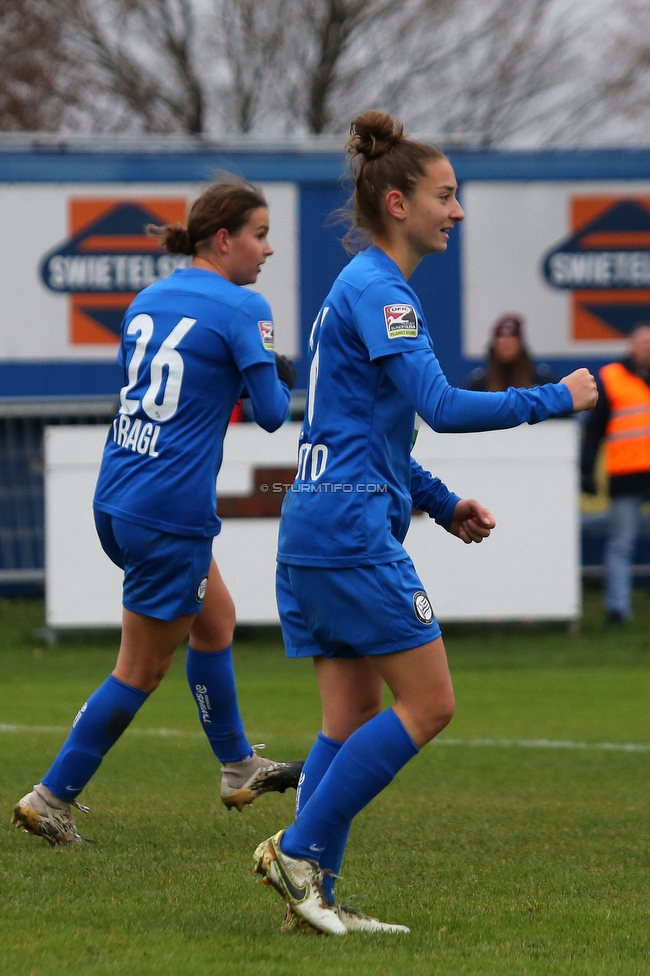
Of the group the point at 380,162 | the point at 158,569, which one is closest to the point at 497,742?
the point at 158,569

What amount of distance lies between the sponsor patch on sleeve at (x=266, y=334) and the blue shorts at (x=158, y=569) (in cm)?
63

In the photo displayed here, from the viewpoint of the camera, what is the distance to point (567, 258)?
1337 centimetres

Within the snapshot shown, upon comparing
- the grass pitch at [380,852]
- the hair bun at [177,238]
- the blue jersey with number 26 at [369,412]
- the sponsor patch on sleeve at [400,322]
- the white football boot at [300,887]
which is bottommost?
the grass pitch at [380,852]

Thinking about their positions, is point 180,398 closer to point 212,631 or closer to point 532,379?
point 212,631

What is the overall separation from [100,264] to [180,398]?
338 inches

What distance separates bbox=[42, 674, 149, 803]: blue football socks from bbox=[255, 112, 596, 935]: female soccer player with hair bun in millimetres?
1227

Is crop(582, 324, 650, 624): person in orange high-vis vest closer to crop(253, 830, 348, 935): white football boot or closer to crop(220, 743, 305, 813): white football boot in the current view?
crop(220, 743, 305, 813): white football boot

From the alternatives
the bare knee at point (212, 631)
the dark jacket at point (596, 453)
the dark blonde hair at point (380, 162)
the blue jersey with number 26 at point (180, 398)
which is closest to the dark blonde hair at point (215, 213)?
the blue jersey with number 26 at point (180, 398)

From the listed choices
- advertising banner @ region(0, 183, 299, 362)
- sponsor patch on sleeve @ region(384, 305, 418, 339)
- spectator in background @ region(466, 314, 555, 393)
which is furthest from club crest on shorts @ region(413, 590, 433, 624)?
advertising banner @ region(0, 183, 299, 362)

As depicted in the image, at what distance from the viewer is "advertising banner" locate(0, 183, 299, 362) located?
1297 centimetres

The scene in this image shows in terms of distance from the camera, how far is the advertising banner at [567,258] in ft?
43.7

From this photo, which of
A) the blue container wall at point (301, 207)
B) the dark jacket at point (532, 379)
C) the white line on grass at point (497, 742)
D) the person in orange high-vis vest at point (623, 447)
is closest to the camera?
the white line on grass at point (497, 742)

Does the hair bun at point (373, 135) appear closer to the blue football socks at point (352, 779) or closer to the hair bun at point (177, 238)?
the hair bun at point (177, 238)

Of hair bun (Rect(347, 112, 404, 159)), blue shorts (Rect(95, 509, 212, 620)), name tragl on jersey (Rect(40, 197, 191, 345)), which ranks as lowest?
blue shorts (Rect(95, 509, 212, 620))
